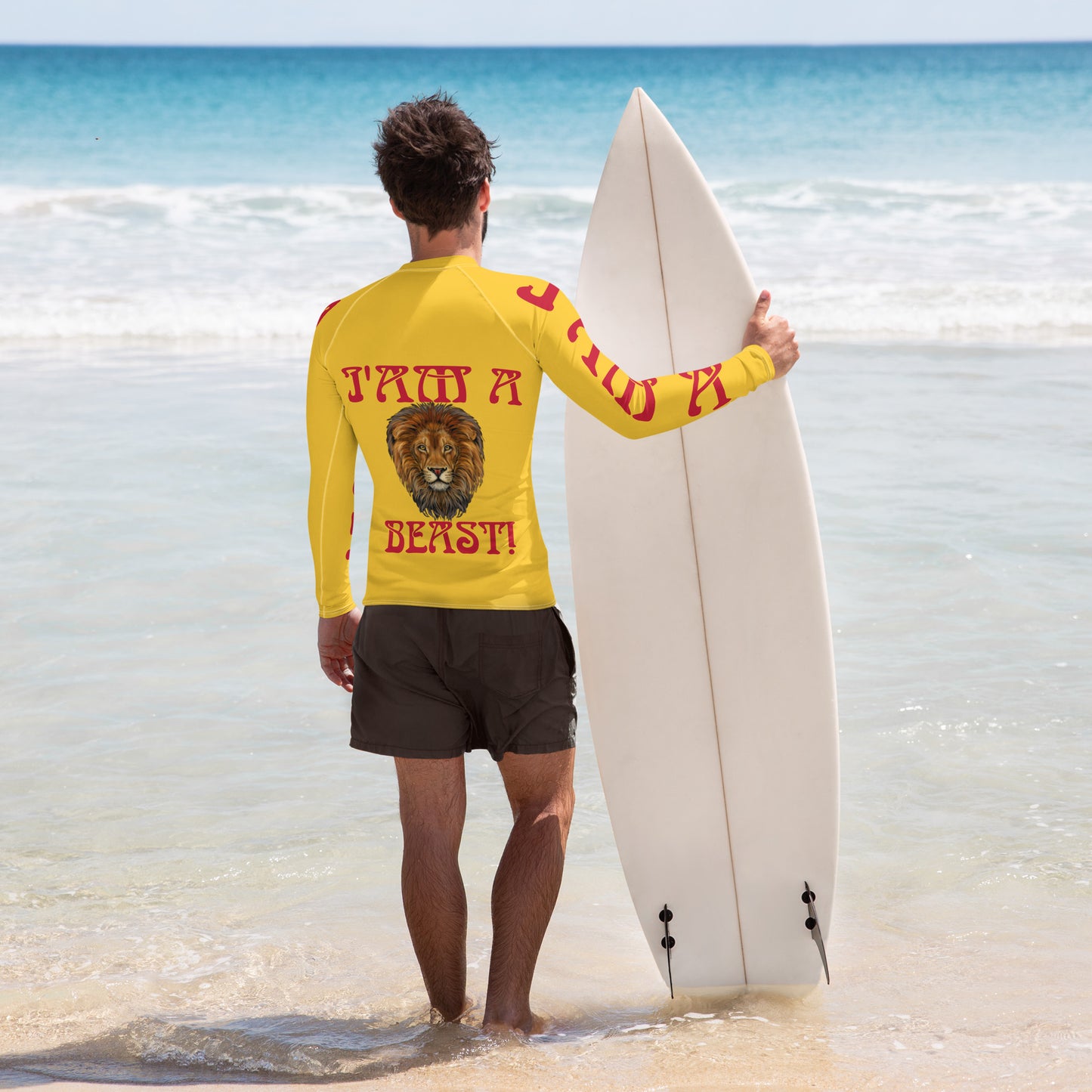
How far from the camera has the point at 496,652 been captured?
6.08 feet

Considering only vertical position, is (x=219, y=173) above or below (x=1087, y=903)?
above

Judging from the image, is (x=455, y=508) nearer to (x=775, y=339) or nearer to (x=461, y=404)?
(x=461, y=404)

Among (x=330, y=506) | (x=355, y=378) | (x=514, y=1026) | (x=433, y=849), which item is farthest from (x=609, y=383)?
(x=514, y=1026)

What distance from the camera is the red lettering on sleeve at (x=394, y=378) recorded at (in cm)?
181

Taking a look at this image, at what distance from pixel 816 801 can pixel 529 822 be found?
65cm

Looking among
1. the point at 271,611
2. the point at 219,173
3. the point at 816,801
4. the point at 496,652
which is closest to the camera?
the point at 496,652

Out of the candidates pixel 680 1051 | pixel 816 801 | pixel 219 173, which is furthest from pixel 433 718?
pixel 219 173

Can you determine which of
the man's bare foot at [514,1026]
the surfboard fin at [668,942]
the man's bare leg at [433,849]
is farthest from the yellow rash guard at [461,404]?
the surfboard fin at [668,942]

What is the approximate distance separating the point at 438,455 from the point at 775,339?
0.63 meters

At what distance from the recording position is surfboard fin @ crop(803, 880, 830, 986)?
7.20 ft

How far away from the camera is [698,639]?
235cm

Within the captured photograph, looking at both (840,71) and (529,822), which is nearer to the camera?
(529,822)

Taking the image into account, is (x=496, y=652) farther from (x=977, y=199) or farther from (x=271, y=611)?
(x=977, y=199)

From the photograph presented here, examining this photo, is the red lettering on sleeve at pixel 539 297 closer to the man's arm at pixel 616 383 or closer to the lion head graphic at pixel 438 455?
the man's arm at pixel 616 383
